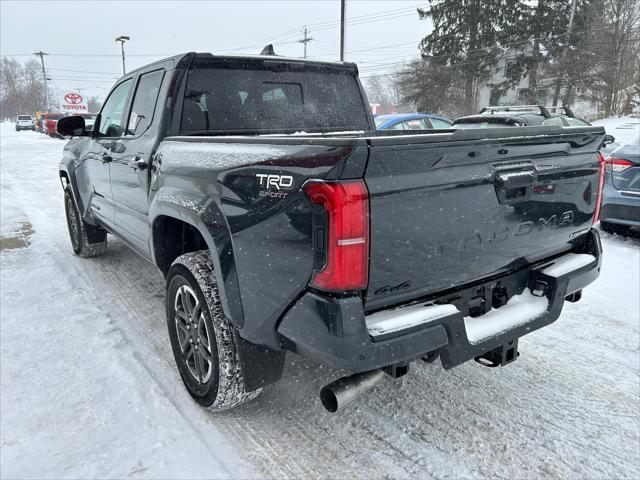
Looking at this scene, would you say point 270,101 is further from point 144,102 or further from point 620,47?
point 620,47

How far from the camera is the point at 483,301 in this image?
2311 mm

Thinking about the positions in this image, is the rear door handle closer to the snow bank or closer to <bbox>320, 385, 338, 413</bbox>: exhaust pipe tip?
<bbox>320, 385, 338, 413</bbox>: exhaust pipe tip

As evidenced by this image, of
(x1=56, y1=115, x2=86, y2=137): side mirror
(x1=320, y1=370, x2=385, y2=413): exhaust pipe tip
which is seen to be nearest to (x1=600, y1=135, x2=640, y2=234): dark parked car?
(x1=320, y1=370, x2=385, y2=413): exhaust pipe tip

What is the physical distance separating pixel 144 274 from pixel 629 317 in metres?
4.59

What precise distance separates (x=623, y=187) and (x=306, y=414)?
507cm

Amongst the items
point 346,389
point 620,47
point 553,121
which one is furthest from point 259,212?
point 620,47

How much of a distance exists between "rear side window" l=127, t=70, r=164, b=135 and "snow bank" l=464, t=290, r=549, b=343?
8.60ft

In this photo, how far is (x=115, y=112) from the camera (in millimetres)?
4340

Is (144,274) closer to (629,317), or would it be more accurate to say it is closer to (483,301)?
(483,301)

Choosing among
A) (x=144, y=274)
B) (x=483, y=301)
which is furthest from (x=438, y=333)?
(x=144, y=274)

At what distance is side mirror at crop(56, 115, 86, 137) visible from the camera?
4.26 metres

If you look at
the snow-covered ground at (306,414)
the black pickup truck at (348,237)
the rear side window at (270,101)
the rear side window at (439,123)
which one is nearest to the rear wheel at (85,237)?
the snow-covered ground at (306,414)

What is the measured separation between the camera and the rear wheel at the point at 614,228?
6.36 metres

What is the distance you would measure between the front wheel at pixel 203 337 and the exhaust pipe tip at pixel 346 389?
0.60 metres
